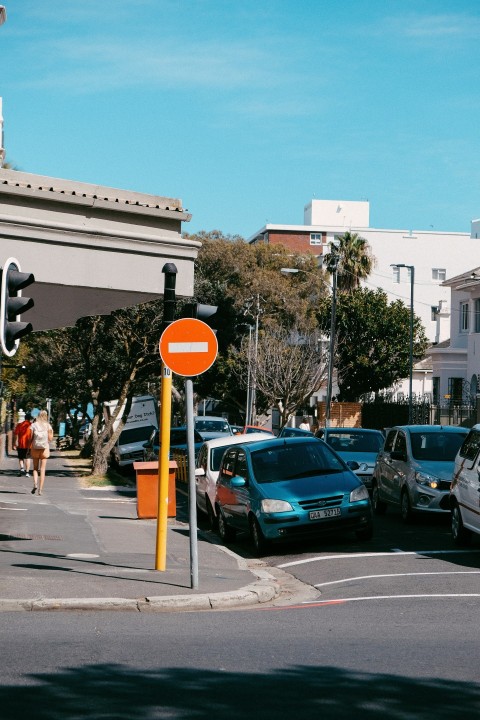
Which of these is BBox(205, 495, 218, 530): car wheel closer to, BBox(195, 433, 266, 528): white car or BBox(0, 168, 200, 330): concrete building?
BBox(195, 433, 266, 528): white car

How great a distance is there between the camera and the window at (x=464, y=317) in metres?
55.4

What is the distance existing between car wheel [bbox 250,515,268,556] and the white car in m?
3.34

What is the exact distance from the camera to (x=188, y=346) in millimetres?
12734

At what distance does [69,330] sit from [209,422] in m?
9.97

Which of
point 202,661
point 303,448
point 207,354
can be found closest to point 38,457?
point 303,448

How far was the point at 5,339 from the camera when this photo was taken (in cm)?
1127

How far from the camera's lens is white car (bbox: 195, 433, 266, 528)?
20.5 meters

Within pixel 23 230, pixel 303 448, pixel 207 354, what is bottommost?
pixel 303 448

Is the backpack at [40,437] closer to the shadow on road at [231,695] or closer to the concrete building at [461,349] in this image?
the shadow on road at [231,695]

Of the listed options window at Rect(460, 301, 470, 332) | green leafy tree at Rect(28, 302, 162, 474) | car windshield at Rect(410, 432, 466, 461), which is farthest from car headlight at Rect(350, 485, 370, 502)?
window at Rect(460, 301, 470, 332)

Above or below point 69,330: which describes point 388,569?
below

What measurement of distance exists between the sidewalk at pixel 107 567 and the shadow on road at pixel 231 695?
362 cm

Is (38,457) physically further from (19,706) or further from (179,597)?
(19,706)

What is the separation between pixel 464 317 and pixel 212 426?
16436 mm
